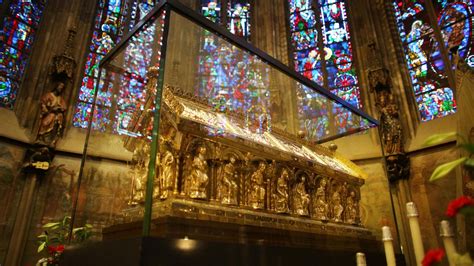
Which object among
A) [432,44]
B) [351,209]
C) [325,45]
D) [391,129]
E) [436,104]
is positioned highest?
[325,45]

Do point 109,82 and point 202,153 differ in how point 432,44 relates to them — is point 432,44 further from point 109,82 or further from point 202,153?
point 109,82

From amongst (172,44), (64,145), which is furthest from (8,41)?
(172,44)

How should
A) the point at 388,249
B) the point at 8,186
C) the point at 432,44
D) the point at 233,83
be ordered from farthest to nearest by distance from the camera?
the point at 432,44
the point at 8,186
the point at 233,83
the point at 388,249

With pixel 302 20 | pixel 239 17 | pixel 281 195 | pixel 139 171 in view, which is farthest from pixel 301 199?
pixel 239 17

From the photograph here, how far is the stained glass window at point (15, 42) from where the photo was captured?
6.63 m

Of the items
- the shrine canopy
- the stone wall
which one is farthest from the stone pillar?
the stone wall

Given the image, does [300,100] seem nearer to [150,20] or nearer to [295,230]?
[295,230]

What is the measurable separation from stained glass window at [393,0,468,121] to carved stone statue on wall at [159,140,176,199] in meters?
6.28

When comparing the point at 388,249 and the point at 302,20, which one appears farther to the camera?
the point at 302,20

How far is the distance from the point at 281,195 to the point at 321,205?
68 centimetres

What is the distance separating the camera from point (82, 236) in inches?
103

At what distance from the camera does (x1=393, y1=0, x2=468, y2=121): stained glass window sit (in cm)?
691

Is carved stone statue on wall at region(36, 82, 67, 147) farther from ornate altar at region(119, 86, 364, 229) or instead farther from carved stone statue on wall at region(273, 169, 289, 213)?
carved stone statue on wall at region(273, 169, 289, 213)

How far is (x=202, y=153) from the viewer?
264cm
